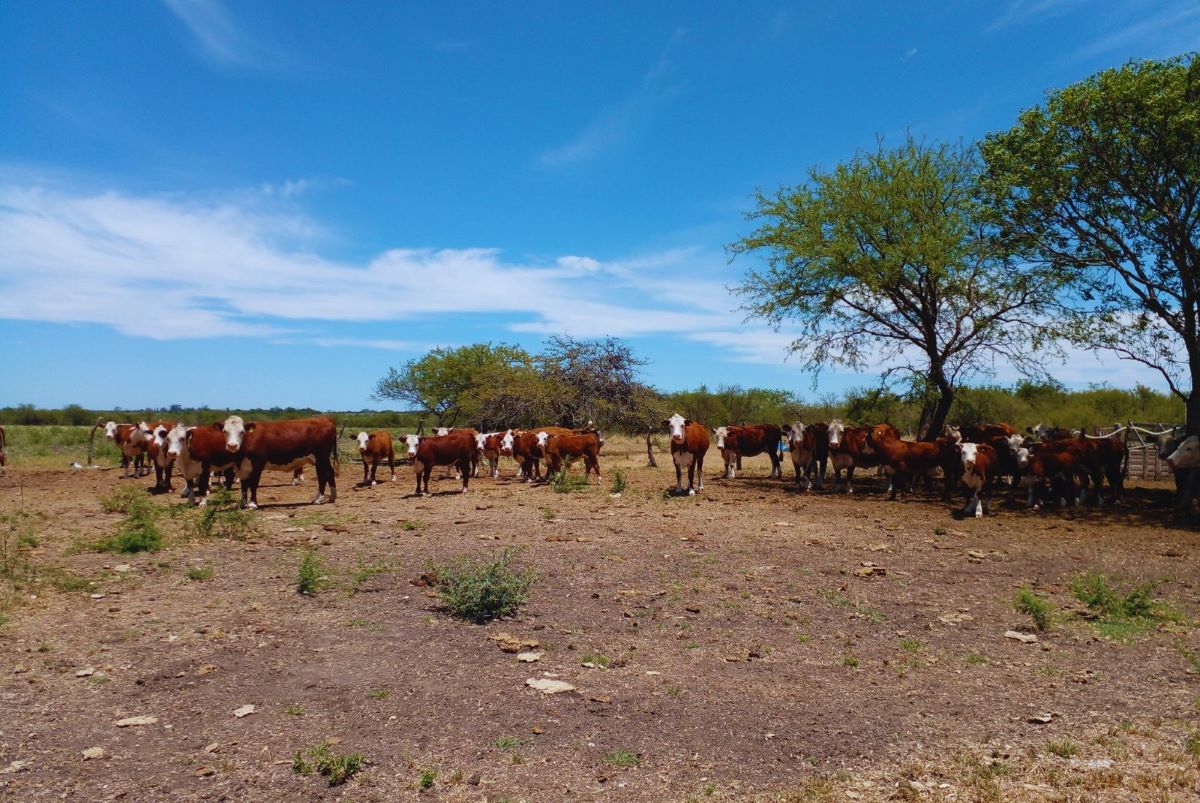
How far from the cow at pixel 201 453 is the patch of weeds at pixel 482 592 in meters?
9.46

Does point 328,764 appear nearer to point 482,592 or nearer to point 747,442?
point 482,592

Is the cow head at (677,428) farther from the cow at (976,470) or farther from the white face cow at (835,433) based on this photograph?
the cow at (976,470)

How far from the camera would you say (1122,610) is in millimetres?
8641

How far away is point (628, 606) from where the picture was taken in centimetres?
870

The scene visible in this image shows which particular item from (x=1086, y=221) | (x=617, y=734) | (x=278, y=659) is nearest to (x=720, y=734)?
(x=617, y=734)

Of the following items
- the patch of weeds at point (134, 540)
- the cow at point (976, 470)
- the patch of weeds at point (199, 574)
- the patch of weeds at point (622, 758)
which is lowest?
the patch of weeds at point (622, 758)

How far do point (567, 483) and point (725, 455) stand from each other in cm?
632

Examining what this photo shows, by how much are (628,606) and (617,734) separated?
321cm

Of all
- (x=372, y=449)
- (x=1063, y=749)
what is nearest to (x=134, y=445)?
(x=372, y=449)

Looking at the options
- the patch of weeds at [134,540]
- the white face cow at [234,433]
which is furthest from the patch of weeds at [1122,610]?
the white face cow at [234,433]

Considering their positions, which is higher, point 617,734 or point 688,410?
point 688,410

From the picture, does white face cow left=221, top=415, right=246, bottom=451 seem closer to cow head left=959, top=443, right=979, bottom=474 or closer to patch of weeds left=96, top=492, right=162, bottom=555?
patch of weeds left=96, top=492, right=162, bottom=555

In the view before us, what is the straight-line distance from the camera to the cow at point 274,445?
15.8 metres

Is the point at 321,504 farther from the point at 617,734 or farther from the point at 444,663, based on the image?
the point at 617,734
